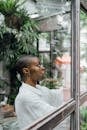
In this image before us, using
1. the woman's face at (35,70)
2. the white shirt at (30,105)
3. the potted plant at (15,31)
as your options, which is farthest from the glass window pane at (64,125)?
the potted plant at (15,31)

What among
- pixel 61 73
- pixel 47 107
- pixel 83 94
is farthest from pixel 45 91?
pixel 83 94

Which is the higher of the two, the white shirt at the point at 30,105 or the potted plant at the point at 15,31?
the potted plant at the point at 15,31

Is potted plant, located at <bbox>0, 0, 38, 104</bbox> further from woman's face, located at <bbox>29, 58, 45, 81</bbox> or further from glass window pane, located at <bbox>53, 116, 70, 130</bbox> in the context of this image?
woman's face, located at <bbox>29, 58, 45, 81</bbox>

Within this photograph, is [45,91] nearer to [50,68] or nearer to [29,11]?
[50,68]

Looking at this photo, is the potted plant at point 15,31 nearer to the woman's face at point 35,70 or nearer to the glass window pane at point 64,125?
the glass window pane at point 64,125

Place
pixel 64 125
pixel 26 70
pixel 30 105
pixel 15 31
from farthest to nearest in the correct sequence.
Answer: pixel 15 31
pixel 64 125
pixel 26 70
pixel 30 105

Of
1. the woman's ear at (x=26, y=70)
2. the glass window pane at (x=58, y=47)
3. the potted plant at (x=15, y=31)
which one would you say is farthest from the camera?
the potted plant at (x=15, y=31)

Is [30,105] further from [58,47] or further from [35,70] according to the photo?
[58,47]

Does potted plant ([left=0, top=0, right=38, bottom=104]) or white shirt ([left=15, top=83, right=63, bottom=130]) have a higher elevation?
potted plant ([left=0, top=0, right=38, bottom=104])

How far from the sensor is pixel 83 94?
2844 mm

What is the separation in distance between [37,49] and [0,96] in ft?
1.68

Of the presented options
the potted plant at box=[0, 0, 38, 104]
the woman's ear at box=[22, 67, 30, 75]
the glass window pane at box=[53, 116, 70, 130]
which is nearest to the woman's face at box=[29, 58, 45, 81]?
the woman's ear at box=[22, 67, 30, 75]

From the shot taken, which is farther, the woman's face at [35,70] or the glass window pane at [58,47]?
the glass window pane at [58,47]

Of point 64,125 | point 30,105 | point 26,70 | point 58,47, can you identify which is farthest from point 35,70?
point 58,47
